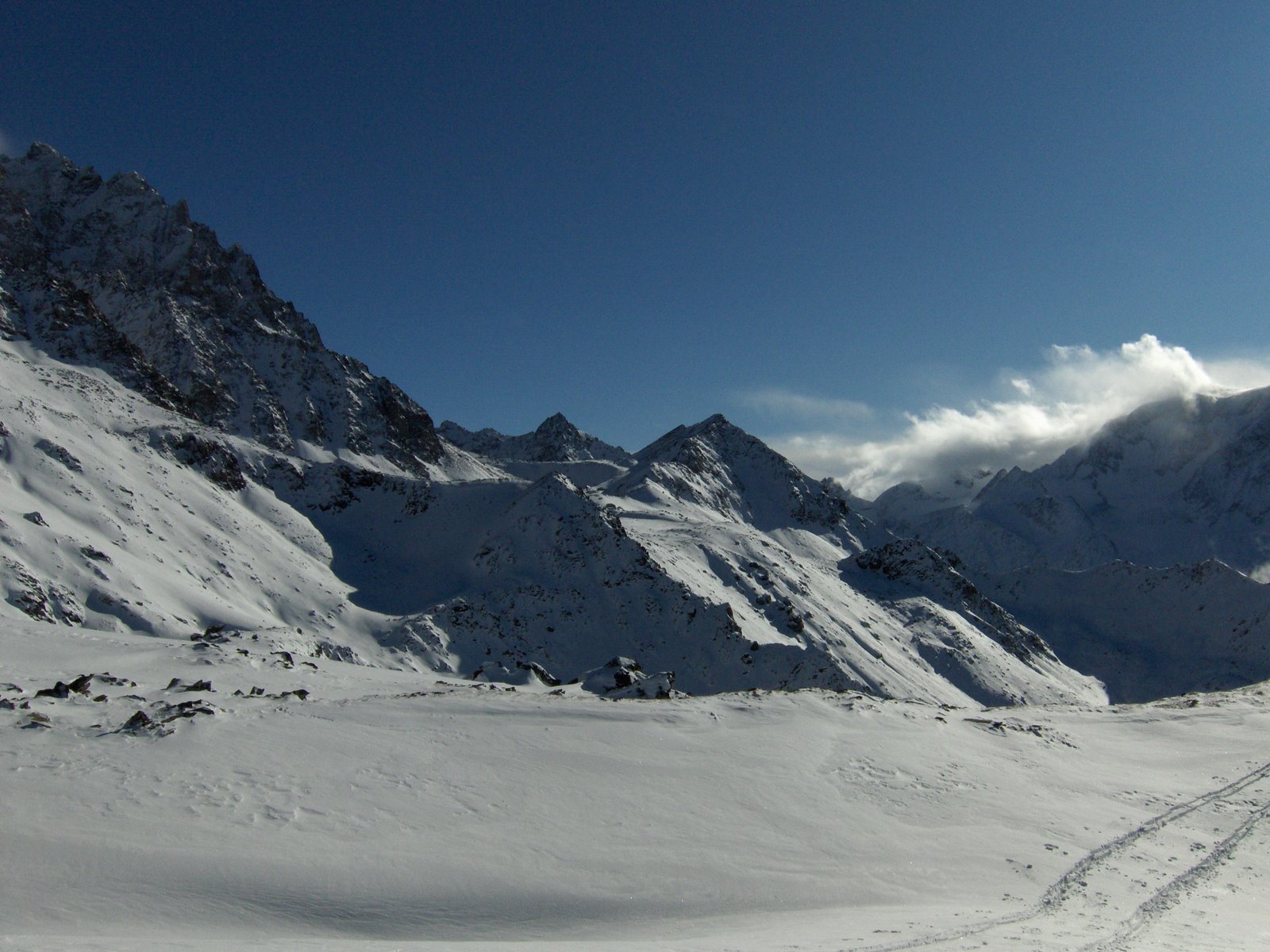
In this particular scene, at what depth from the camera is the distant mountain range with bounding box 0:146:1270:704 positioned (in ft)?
248

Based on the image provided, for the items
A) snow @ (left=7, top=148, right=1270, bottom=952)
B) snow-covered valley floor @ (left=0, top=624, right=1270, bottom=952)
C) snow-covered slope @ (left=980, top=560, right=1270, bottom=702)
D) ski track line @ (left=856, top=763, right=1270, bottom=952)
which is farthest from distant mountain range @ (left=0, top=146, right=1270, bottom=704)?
ski track line @ (left=856, top=763, right=1270, bottom=952)

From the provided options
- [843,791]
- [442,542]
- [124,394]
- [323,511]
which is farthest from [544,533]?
[843,791]

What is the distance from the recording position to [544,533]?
102125 mm

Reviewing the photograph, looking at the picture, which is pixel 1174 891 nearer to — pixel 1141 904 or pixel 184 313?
pixel 1141 904

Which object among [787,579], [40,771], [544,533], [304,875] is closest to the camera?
[304,875]

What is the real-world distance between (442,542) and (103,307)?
8905cm

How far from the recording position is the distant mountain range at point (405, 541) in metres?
75.5

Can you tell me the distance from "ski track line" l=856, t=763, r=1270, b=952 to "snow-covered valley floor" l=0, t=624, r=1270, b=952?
0.09 metres

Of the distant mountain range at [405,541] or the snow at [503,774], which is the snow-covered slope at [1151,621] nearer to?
the distant mountain range at [405,541]

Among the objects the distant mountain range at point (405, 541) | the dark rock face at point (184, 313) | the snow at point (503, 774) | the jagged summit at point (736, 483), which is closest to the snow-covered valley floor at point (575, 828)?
the snow at point (503, 774)

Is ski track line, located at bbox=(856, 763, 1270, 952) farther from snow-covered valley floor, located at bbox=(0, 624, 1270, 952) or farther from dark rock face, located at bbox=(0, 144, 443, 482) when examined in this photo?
dark rock face, located at bbox=(0, 144, 443, 482)

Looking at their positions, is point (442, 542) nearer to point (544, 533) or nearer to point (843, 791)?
point (544, 533)

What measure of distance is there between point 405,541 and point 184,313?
2956 inches

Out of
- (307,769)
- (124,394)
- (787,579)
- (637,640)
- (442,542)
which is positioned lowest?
(307,769)
